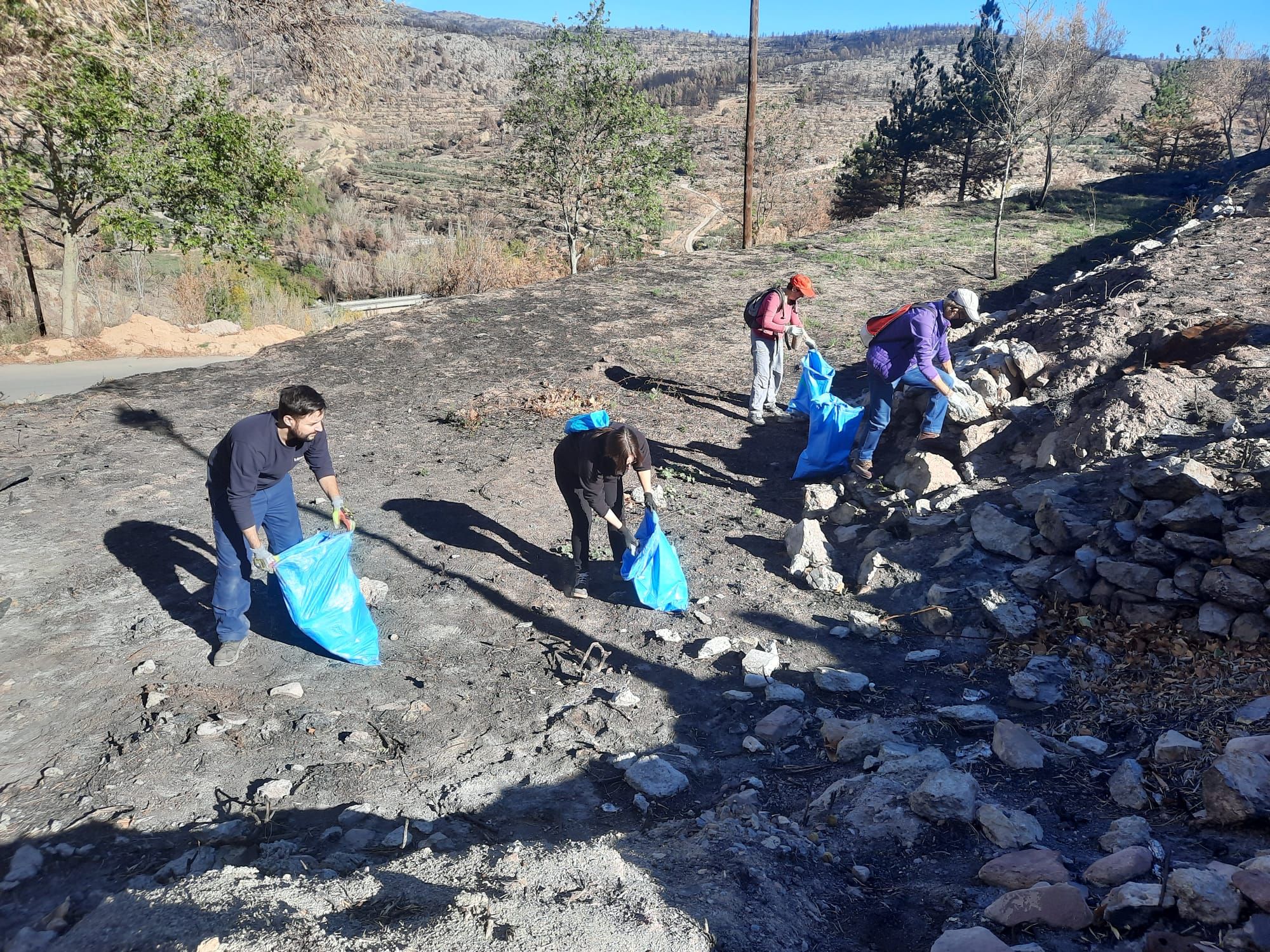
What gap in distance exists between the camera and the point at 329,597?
400cm

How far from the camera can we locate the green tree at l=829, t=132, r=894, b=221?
22781mm

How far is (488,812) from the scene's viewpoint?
3.17 metres

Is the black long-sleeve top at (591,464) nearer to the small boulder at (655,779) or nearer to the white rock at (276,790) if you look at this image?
the small boulder at (655,779)

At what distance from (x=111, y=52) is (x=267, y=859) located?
10.6 metres

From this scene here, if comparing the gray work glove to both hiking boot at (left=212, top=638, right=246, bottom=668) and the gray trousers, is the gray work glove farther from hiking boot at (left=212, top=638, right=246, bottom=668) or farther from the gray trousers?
the gray trousers

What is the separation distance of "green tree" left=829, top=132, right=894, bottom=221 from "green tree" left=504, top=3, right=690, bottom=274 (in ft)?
22.9

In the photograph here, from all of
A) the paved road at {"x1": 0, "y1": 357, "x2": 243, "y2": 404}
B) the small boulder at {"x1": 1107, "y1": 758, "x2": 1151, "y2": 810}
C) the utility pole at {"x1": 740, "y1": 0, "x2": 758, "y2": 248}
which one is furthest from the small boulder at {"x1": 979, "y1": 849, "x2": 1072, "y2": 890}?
the utility pole at {"x1": 740, "y1": 0, "x2": 758, "y2": 248}

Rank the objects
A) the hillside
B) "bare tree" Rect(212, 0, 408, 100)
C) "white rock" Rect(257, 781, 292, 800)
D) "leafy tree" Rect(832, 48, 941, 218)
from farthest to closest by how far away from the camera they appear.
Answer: the hillside → "leafy tree" Rect(832, 48, 941, 218) → "bare tree" Rect(212, 0, 408, 100) → "white rock" Rect(257, 781, 292, 800)

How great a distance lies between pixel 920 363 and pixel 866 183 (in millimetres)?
19761

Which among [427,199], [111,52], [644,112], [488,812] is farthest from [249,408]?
[427,199]

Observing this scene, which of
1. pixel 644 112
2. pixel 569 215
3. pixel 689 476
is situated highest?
pixel 644 112

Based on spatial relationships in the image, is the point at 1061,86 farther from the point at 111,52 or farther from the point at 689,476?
the point at 111,52

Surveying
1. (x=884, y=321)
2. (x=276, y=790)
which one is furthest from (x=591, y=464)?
(x=884, y=321)

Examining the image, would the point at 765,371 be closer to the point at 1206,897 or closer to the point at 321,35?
the point at 1206,897
